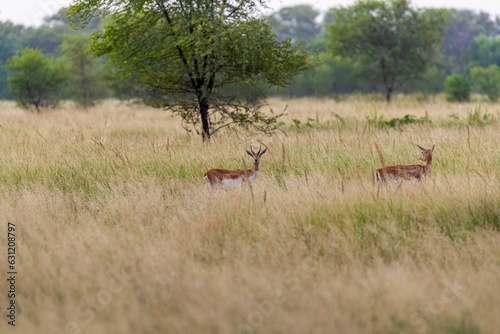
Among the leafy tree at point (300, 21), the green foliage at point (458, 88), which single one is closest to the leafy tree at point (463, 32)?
the leafy tree at point (300, 21)

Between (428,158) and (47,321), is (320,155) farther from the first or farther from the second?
(47,321)

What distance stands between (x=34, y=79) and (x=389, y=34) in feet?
54.0

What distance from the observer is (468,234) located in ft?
19.1

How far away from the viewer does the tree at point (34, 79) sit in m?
27.6

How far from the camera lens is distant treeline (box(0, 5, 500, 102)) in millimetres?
29578

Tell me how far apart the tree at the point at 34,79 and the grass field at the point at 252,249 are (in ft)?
64.3

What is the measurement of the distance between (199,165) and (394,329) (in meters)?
5.30

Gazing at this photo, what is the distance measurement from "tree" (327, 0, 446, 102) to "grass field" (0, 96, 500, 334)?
2273 cm

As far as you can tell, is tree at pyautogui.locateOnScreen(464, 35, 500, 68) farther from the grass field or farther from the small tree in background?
the grass field

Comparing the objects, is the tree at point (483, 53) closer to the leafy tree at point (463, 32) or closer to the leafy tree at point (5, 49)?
the leafy tree at point (463, 32)

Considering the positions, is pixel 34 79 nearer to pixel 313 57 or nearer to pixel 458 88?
pixel 313 57

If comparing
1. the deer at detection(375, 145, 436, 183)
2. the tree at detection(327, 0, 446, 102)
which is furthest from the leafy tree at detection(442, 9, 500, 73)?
the deer at detection(375, 145, 436, 183)

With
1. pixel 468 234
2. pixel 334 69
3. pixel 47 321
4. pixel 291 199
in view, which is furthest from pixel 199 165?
pixel 334 69

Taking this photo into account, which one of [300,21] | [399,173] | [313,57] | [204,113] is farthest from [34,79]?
[300,21]
